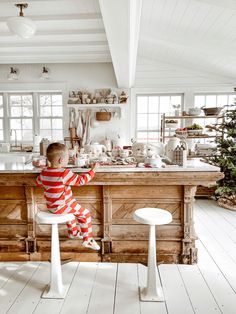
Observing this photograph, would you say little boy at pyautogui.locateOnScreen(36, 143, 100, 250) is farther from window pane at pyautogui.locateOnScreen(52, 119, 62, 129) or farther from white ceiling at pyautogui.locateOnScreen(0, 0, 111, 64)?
window pane at pyautogui.locateOnScreen(52, 119, 62, 129)

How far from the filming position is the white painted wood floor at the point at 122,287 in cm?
222

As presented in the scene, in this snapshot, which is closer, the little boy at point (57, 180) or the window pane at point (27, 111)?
the little boy at point (57, 180)

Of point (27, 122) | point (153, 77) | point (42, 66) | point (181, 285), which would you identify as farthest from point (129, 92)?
point (181, 285)

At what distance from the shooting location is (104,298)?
7.72 ft

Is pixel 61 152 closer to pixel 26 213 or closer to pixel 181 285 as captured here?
pixel 26 213

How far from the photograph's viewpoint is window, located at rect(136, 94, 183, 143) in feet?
22.2

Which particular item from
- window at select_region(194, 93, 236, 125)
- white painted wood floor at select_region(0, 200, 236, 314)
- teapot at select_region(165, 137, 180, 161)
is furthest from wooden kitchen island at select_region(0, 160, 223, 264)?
window at select_region(194, 93, 236, 125)

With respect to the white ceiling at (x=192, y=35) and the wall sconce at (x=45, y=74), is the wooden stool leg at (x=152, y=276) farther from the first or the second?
the wall sconce at (x=45, y=74)

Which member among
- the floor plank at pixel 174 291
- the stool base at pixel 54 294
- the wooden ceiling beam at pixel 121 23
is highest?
the wooden ceiling beam at pixel 121 23

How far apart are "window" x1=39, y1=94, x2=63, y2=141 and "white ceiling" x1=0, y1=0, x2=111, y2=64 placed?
868 millimetres

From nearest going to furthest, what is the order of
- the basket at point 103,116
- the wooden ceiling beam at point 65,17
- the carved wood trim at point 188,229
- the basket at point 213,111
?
the carved wood trim at point 188,229, the wooden ceiling beam at point 65,17, the basket at point 213,111, the basket at point 103,116

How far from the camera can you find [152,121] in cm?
687

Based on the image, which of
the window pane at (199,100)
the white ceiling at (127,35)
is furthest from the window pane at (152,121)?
the white ceiling at (127,35)

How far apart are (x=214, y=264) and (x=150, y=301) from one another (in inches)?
38.5
